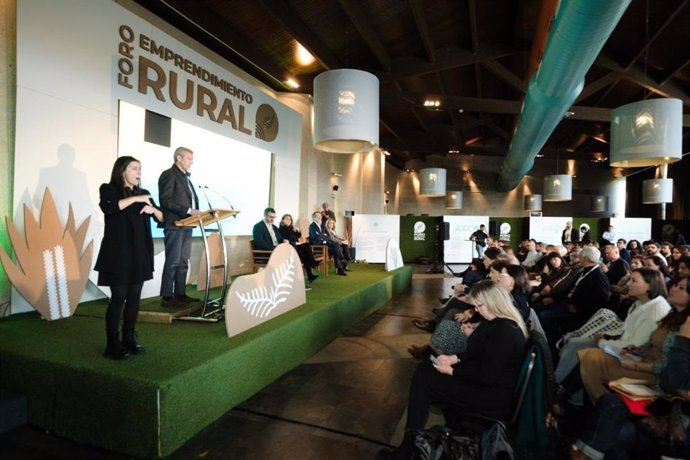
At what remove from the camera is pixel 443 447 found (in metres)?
1.64

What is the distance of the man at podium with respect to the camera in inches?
120

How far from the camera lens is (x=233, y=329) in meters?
2.66

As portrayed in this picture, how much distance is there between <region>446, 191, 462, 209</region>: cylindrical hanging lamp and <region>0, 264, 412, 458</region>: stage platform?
1392 centimetres

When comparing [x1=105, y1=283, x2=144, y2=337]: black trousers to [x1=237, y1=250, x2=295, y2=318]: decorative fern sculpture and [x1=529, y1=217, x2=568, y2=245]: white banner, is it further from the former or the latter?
[x1=529, y1=217, x2=568, y2=245]: white banner

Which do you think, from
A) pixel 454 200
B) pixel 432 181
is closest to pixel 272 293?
pixel 432 181

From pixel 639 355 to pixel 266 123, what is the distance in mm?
5849

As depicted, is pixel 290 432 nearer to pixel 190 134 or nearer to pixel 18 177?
pixel 18 177

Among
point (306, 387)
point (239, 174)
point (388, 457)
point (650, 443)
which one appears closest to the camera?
point (650, 443)

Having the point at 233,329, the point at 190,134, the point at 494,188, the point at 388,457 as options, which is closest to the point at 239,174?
the point at 190,134

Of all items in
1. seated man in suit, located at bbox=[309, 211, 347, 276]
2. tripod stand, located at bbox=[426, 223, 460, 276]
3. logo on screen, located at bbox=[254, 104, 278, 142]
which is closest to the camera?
logo on screen, located at bbox=[254, 104, 278, 142]

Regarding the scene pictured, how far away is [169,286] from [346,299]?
1901 millimetres

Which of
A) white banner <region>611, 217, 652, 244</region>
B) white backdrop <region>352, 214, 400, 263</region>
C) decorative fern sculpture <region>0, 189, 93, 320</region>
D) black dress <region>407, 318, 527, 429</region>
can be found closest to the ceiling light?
decorative fern sculpture <region>0, 189, 93, 320</region>

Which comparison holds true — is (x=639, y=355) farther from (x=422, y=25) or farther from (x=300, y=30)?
(x=300, y=30)

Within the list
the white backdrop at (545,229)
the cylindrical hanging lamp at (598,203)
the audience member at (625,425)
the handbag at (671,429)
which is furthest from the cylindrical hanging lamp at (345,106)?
the cylindrical hanging lamp at (598,203)
